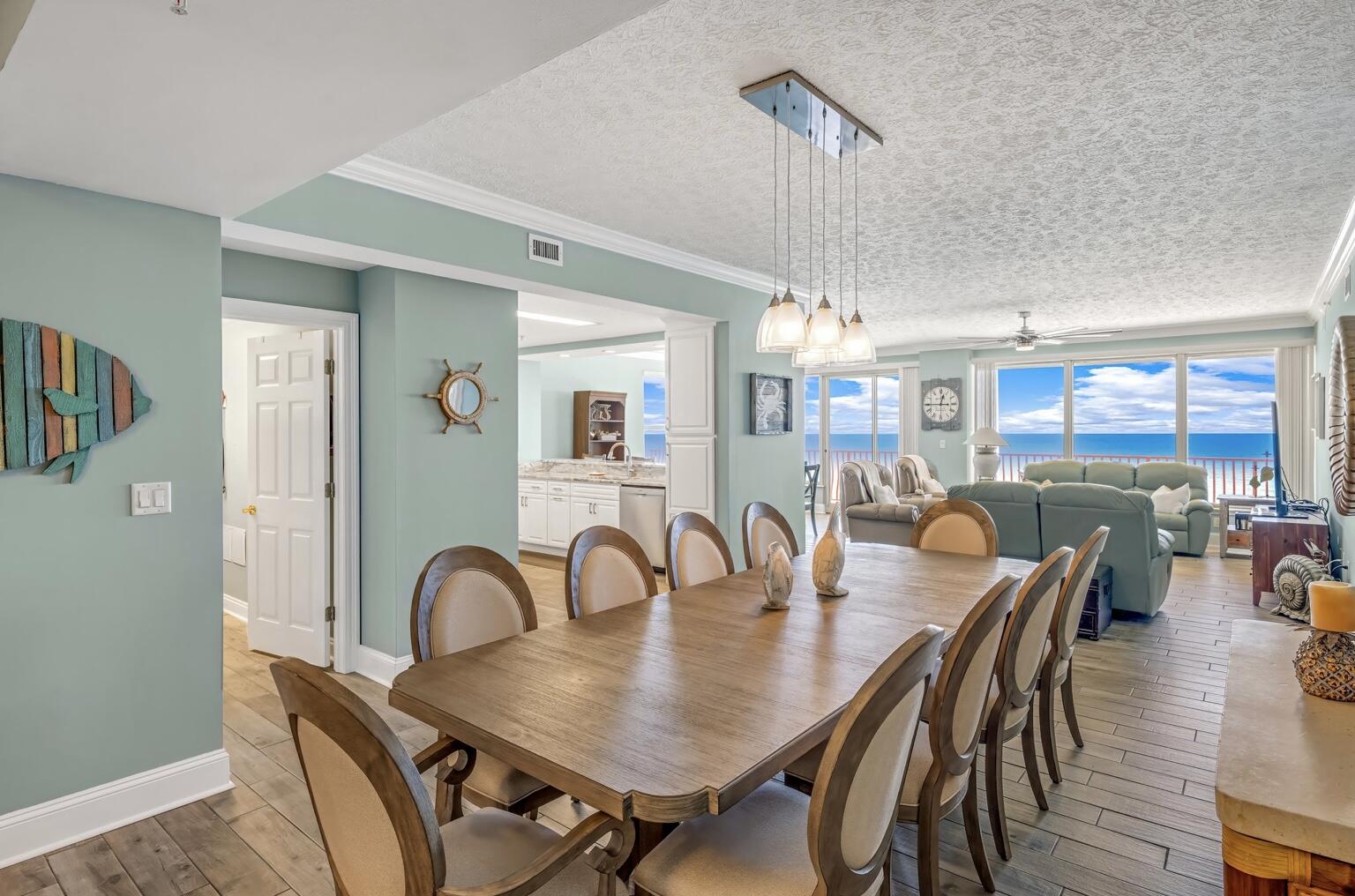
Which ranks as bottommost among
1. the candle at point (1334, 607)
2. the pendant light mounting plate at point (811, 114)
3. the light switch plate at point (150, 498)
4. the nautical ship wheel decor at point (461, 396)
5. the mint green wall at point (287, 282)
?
the candle at point (1334, 607)

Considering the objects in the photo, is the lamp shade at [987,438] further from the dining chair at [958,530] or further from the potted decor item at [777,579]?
the potted decor item at [777,579]

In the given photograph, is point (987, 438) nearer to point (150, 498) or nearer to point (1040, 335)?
point (1040, 335)

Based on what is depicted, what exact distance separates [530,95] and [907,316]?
221 inches

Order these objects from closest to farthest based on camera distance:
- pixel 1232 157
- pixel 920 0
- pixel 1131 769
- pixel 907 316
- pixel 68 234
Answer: pixel 920 0 < pixel 68 234 < pixel 1131 769 < pixel 1232 157 < pixel 907 316

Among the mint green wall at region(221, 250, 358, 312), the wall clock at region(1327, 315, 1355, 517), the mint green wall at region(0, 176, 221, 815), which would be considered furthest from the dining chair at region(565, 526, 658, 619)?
the wall clock at region(1327, 315, 1355, 517)

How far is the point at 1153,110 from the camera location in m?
2.53

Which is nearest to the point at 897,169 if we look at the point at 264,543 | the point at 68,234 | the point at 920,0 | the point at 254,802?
the point at 920,0

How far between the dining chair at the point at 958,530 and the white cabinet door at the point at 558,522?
4.28 meters

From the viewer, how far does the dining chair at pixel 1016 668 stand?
79.4 inches

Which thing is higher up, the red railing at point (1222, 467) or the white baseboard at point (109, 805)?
the red railing at point (1222, 467)

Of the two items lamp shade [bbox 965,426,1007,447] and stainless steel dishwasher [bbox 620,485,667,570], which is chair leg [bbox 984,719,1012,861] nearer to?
stainless steel dishwasher [bbox 620,485,667,570]

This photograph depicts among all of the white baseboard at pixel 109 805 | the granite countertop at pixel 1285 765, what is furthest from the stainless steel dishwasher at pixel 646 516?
the granite countertop at pixel 1285 765

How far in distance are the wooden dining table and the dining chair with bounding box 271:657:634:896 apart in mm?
140

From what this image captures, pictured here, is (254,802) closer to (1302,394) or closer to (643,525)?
(643,525)
